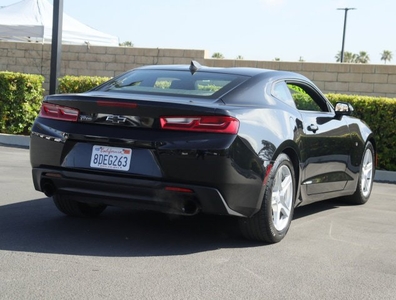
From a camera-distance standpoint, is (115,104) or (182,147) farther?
(115,104)

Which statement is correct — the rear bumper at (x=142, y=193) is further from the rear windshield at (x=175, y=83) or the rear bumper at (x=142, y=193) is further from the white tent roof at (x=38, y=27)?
the white tent roof at (x=38, y=27)

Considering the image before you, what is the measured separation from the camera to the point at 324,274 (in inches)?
217

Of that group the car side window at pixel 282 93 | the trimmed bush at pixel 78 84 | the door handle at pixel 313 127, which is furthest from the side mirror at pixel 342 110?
the trimmed bush at pixel 78 84

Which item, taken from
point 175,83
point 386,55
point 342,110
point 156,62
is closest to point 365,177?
point 342,110

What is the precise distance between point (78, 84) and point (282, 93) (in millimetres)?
9907

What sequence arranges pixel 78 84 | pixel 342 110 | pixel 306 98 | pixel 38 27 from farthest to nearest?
pixel 38 27 → pixel 78 84 → pixel 342 110 → pixel 306 98

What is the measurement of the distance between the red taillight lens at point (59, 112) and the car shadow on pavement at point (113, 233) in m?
0.94

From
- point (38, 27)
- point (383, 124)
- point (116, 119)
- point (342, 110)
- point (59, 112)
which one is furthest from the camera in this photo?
point (38, 27)

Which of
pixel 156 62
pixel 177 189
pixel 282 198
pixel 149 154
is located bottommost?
pixel 282 198

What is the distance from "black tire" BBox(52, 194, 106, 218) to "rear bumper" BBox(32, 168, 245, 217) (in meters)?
0.83

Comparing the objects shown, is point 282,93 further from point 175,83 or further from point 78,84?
point 78,84

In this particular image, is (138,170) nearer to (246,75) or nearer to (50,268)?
(50,268)

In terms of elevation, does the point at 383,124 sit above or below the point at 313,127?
below

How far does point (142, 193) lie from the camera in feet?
19.4
